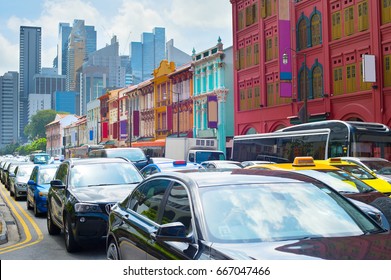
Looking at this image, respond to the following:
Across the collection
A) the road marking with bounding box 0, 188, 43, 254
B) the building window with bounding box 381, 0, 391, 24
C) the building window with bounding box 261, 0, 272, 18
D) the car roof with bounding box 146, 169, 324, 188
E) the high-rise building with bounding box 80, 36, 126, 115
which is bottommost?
the road marking with bounding box 0, 188, 43, 254

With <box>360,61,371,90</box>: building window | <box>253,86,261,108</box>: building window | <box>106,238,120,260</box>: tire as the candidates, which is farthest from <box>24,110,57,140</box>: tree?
<box>106,238,120,260</box>: tire

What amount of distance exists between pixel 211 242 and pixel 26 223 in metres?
10.5

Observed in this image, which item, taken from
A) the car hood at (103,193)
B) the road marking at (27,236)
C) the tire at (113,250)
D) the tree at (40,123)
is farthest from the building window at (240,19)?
the tree at (40,123)

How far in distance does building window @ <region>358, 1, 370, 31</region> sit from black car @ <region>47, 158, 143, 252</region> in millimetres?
24022

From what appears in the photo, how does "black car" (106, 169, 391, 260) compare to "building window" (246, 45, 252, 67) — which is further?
"building window" (246, 45, 252, 67)

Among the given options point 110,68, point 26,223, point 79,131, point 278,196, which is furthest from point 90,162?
point 110,68

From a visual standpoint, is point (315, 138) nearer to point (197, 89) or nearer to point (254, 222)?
point (254, 222)

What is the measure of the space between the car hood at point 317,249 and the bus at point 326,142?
1638 cm

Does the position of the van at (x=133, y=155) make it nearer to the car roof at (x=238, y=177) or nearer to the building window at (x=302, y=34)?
the building window at (x=302, y=34)

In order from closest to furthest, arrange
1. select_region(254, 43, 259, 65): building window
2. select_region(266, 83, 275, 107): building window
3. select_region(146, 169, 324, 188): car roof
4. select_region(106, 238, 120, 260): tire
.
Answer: select_region(146, 169, 324, 188): car roof → select_region(106, 238, 120, 260): tire → select_region(266, 83, 275, 107): building window → select_region(254, 43, 259, 65): building window

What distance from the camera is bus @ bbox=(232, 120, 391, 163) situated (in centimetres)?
1975

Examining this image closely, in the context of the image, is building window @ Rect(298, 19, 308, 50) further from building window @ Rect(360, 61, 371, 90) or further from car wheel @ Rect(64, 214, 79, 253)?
car wheel @ Rect(64, 214, 79, 253)

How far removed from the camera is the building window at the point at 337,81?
32312 millimetres

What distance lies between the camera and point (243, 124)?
43.5 m
